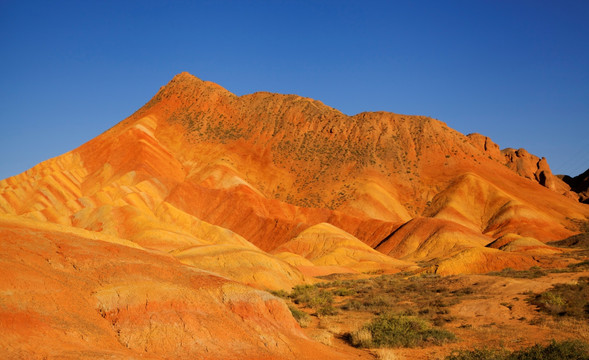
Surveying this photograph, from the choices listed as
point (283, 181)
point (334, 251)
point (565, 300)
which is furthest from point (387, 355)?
point (283, 181)

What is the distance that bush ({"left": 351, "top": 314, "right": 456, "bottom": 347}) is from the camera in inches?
709

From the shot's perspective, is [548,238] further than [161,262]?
Yes

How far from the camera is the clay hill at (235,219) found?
42.1 feet

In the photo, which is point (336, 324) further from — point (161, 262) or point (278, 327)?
point (161, 262)

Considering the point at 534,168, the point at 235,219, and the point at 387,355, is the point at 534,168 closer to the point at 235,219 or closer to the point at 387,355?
the point at 235,219

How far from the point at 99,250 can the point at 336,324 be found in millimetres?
11638

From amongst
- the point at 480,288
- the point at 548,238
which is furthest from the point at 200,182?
the point at 480,288

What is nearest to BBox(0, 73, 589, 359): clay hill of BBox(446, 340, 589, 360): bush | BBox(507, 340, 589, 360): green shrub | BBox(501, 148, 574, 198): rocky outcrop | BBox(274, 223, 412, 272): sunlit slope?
BBox(274, 223, 412, 272): sunlit slope

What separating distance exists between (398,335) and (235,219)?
6251 cm

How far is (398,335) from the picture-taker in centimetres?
1848

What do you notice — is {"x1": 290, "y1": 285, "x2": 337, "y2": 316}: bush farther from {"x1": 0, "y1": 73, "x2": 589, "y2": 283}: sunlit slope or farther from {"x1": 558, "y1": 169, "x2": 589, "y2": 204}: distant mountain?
{"x1": 558, "y1": 169, "x2": 589, "y2": 204}: distant mountain

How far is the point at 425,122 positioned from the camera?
10969 centimetres

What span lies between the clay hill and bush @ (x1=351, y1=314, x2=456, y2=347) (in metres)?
2.52

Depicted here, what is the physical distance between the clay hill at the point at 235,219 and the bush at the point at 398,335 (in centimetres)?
252
